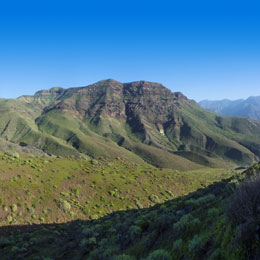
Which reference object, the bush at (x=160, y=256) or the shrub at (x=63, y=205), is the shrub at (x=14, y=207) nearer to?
the shrub at (x=63, y=205)

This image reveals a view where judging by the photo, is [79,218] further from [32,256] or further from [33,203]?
[32,256]

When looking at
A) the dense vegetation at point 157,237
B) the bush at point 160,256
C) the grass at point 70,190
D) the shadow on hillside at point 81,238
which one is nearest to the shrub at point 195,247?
the dense vegetation at point 157,237

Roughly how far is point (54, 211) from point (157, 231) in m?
20.9

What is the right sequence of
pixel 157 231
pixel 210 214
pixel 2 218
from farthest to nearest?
pixel 2 218 < pixel 157 231 < pixel 210 214

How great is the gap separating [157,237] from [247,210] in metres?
7.10

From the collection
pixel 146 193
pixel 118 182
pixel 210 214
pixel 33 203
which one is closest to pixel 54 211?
pixel 33 203

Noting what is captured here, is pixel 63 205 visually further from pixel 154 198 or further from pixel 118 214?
pixel 154 198

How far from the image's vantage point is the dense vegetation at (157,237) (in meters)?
6.11

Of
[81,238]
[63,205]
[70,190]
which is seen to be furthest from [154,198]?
[81,238]

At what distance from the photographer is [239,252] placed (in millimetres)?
5047

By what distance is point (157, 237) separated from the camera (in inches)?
444

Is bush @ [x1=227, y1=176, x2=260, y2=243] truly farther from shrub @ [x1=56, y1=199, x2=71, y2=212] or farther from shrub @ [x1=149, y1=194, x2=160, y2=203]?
shrub @ [x1=149, y1=194, x2=160, y2=203]

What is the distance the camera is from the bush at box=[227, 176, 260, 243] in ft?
17.1

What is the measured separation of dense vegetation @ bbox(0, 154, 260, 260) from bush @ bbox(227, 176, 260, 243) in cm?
3
